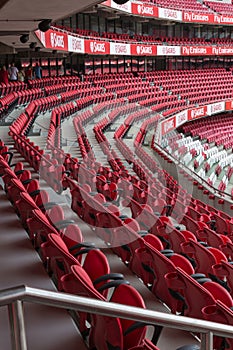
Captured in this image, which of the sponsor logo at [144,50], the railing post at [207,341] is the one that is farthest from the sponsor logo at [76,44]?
the railing post at [207,341]

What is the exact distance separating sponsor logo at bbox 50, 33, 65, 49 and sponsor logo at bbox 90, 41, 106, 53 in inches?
124

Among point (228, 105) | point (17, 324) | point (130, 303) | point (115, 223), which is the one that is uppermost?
point (17, 324)

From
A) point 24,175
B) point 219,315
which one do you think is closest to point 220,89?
point 24,175

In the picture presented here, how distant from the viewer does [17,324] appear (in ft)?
3.97

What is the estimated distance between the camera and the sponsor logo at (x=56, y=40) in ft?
40.9

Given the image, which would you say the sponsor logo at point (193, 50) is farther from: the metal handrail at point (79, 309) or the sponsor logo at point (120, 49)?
the metal handrail at point (79, 309)

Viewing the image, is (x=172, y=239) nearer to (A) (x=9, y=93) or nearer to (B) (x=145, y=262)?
(B) (x=145, y=262)

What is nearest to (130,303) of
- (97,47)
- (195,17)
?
(97,47)

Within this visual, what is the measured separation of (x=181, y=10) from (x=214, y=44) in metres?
2.95

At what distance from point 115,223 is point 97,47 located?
551 inches

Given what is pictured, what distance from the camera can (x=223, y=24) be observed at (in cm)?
2489

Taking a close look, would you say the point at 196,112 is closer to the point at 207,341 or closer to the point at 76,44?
the point at 76,44

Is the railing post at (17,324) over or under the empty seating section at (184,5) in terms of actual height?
under

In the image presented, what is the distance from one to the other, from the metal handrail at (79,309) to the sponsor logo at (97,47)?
1576 centimetres
